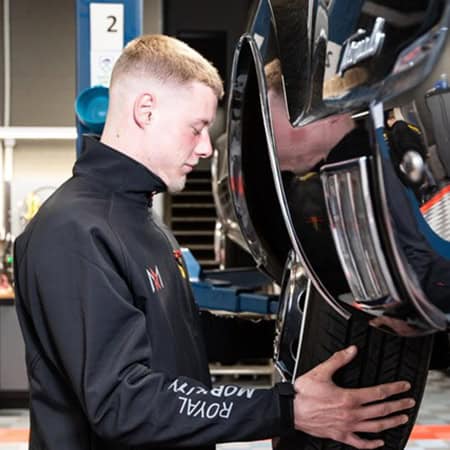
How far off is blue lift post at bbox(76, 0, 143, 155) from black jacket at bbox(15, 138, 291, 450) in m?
1.05

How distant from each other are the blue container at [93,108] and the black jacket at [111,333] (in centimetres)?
79

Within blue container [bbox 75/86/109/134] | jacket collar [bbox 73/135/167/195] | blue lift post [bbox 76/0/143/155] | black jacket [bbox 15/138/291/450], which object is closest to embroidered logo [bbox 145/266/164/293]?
black jacket [bbox 15/138/291/450]

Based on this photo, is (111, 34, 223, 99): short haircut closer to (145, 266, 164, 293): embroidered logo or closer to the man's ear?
the man's ear

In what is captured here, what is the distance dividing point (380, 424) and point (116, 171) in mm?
517

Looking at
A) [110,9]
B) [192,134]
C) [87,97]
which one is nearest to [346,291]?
[192,134]

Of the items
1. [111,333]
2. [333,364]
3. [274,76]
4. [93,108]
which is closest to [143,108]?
[274,76]

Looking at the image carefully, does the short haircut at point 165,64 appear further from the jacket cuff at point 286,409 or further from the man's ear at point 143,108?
the jacket cuff at point 286,409

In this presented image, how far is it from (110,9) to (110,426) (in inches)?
57.2

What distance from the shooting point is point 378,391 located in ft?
4.00

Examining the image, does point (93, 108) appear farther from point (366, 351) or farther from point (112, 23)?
point (366, 351)

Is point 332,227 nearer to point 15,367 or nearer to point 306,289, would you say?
point 306,289

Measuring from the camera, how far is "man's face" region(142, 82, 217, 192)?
52.4 inches

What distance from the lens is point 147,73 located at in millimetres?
1344

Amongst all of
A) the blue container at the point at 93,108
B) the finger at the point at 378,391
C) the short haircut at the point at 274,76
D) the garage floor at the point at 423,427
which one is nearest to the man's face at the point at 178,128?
the short haircut at the point at 274,76
